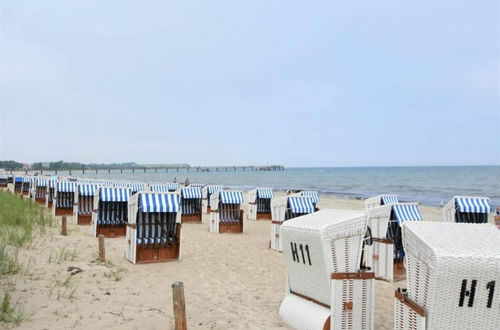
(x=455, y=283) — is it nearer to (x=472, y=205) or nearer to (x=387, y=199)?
(x=472, y=205)

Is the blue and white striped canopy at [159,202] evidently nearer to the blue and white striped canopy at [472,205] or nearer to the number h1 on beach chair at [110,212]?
the number h1 on beach chair at [110,212]

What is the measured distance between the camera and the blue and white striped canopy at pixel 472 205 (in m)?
12.0

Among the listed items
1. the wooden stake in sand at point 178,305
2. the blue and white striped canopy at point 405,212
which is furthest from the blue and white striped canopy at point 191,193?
the wooden stake in sand at point 178,305

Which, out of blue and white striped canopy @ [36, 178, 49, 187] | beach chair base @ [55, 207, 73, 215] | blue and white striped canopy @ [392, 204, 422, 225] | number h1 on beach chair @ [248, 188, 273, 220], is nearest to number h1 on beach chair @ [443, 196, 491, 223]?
blue and white striped canopy @ [392, 204, 422, 225]

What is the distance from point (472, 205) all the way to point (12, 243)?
12.2 m

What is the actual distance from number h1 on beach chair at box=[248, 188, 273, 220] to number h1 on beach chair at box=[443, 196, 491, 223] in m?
11.0

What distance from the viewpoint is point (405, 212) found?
9.65 m

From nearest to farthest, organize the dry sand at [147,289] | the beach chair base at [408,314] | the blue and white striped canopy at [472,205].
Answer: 1. the beach chair base at [408,314]
2. the dry sand at [147,289]
3. the blue and white striped canopy at [472,205]

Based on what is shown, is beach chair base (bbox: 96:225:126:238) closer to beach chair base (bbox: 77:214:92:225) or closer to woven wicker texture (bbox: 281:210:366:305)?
beach chair base (bbox: 77:214:92:225)

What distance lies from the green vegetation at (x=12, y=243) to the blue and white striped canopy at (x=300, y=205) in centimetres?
707

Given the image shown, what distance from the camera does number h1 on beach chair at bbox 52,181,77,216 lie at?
1989 cm

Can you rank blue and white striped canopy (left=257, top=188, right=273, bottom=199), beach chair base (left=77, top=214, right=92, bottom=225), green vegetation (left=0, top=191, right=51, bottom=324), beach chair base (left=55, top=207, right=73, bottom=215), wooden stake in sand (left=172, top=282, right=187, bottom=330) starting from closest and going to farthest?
wooden stake in sand (left=172, top=282, right=187, bottom=330), green vegetation (left=0, top=191, right=51, bottom=324), beach chair base (left=77, top=214, right=92, bottom=225), beach chair base (left=55, top=207, right=73, bottom=215), blue and white striped canopy (left=257, top=188, right=273, bottom=199)

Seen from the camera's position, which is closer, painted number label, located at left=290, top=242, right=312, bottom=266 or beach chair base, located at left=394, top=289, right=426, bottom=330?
beach chair base, located at left=394, top=289, right=426, bottom=330

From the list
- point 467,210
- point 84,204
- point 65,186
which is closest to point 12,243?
point 84,204
